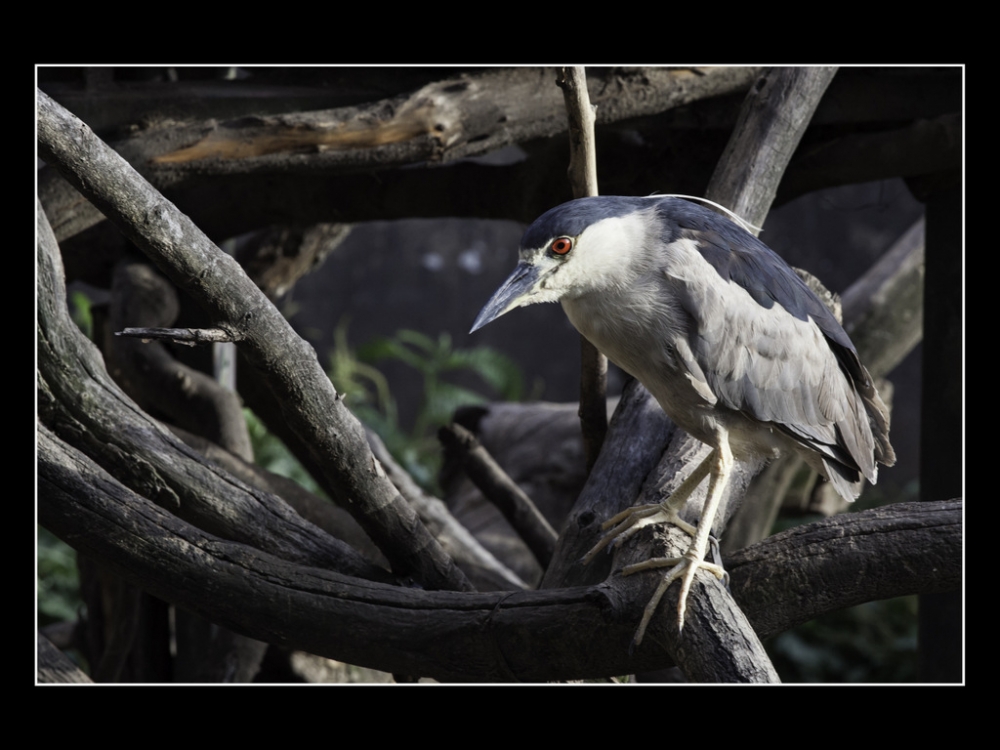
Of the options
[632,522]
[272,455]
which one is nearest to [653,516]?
[632,522]

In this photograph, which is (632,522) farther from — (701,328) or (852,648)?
(852,648)

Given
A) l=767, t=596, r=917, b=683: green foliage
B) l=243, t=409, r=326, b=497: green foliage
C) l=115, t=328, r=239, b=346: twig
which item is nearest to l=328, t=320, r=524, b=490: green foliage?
l=243, t=409, r=326, b=497: green foliage

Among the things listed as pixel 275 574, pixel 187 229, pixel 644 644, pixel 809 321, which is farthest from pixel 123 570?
pixel 809 321

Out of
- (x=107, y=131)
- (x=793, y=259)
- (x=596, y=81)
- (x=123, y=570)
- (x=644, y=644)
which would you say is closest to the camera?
(x=644, y=644)

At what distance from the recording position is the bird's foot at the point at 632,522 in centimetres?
161

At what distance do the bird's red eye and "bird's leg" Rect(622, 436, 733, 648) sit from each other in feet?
1.47

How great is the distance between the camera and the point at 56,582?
485 centimetres

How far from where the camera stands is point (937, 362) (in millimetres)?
2799

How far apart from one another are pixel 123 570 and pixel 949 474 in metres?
2.37

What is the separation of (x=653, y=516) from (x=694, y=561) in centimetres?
25

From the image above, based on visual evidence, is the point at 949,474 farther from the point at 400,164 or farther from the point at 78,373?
the point at 78,373

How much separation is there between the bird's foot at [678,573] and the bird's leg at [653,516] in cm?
16

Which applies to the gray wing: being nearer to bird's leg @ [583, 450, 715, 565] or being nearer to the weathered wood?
bird's leg @ [583, 450, 715, 565]

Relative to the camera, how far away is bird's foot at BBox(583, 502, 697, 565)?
1.61m
